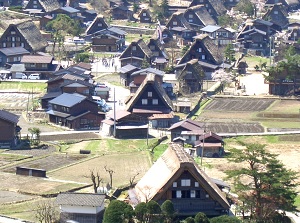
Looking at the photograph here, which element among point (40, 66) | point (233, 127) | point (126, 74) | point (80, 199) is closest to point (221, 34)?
point (126, 74)

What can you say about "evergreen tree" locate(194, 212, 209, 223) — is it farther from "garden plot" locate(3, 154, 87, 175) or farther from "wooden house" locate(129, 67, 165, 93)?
"wooden house" locate(129, 67, 165, 93)

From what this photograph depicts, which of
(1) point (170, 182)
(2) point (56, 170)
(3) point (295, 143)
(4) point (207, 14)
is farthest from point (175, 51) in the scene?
(1) point (170, 182)

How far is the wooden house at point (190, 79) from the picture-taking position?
69.2 metres

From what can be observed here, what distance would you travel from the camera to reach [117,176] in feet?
150

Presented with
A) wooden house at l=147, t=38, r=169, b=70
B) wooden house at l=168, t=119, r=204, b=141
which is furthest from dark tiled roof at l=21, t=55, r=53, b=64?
wooden house at l=168, t=119, r=204, b=141

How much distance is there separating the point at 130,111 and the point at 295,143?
34.6ft

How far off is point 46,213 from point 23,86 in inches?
1357

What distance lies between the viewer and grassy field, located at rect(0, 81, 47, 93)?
226 feet

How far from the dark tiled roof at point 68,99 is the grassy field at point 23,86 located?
7.25 m

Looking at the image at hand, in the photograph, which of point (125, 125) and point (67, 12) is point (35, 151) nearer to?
point (125, 125)

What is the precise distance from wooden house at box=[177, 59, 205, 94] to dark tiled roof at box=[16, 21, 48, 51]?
14.7 m

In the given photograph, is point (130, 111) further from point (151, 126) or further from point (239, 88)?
point (239, 88)

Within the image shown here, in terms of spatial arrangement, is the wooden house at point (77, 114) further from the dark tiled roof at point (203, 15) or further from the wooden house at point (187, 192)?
the dark tiled roof at point (203, 15)

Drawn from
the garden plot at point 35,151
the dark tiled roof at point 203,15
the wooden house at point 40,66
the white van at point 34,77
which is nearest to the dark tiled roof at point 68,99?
the garden plot at point 35,151
